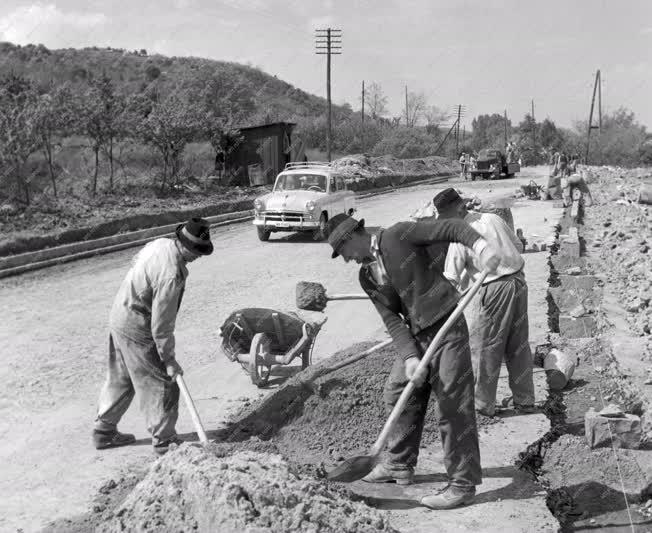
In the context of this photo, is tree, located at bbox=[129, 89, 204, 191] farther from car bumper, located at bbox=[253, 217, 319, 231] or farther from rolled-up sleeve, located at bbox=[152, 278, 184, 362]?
rolled-up sleeve, located at bbox=[152, 278, 184, 362]

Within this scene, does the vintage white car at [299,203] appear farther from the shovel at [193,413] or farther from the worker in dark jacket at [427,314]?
the worker in dark jacket at [427,314]

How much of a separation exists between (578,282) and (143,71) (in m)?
78.9

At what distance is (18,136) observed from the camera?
753 inches

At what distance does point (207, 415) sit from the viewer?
6.89 meters

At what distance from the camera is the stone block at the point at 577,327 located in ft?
32.0

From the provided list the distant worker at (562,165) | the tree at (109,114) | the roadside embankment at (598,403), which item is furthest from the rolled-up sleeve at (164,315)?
the distant worker at (562,165)

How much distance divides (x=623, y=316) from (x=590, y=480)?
5.68m

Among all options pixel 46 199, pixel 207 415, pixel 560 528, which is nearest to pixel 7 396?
pixel 207 415

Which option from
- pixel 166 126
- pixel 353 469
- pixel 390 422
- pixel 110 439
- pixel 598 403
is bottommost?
pixel 598 403

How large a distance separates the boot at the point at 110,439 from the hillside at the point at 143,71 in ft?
163

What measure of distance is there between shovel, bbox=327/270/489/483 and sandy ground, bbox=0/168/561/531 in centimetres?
43

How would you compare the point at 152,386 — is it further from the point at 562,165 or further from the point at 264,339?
the point at 562,165

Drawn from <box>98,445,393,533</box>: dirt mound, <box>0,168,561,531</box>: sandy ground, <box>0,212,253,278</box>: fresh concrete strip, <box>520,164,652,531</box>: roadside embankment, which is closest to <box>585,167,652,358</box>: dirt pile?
<box>520,164,652,531</box>: roadside embankment

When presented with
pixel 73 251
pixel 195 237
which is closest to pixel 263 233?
pixel 73 251
